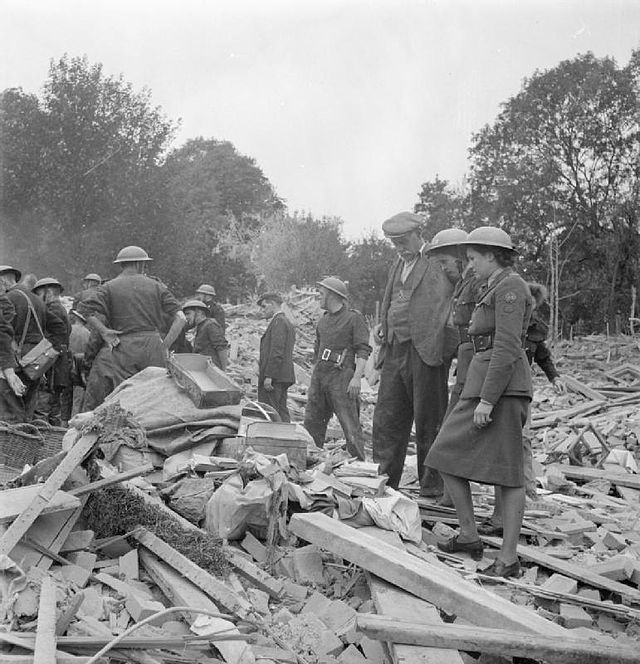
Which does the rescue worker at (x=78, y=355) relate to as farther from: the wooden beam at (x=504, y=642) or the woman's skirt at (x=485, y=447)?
the wooden beam at (x=504, y=642)

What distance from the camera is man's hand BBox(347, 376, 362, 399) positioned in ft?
25.2

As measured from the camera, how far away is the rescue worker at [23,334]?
23.5ft

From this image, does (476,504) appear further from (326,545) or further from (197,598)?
(197,598)

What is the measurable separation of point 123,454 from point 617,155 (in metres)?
31.3

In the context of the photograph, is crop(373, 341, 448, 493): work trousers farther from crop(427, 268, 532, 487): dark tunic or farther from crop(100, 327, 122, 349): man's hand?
crop(100, 327, 122, 349): man's hand

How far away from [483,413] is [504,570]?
0.86 m

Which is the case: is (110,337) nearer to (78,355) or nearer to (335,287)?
(78,355)

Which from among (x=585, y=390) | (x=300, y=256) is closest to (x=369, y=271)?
(x=300, y=256)

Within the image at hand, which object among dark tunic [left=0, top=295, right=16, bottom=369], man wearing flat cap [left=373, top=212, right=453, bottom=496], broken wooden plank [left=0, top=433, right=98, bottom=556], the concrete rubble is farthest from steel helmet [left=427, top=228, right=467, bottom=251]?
dark tunic [left=0, top=295, right=16, bottom=369]

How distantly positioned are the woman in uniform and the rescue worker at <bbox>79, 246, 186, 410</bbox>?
3.57 meters

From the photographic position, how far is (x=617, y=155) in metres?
32.2

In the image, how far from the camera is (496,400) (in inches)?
169

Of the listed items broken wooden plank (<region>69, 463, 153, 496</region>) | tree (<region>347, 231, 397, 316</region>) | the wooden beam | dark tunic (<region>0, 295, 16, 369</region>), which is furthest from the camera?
tree (<region>347, 231, 397, 316</region>)

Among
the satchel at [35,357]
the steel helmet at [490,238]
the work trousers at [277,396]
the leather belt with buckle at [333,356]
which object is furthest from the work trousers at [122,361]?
the steel helmet at [490,238]
